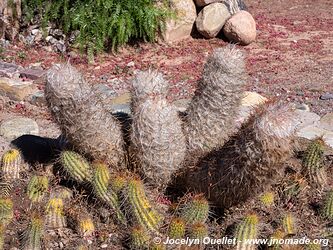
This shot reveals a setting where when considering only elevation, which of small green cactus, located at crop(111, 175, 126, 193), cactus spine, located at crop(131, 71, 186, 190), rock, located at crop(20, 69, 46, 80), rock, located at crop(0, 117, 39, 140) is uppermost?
cactus spine, located at crop(131, 71, 186, 190)

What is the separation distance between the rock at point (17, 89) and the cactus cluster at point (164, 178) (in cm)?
248

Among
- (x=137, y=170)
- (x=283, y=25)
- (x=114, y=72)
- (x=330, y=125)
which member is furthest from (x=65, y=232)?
(x=283, y=25)

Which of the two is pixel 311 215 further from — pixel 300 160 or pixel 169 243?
pixel 169 243

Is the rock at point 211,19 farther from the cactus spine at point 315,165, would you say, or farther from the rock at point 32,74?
the cactus spine at point 315,165

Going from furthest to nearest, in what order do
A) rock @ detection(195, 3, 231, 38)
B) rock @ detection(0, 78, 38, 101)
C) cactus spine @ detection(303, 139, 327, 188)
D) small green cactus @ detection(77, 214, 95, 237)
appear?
rock @ detection(195, 3, 231, 38), rock @ detection(0, 78, 38, 101), cactus spine @ detection(303, 139, 327, 188), small green cactus @ detection(77, 214, 95, 237)

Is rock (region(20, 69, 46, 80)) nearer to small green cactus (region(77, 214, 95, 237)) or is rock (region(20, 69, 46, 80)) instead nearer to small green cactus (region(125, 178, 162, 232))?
small green cactus (region(77, 214, 95, 237))

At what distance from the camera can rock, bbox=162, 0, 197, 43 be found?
815 centimetres

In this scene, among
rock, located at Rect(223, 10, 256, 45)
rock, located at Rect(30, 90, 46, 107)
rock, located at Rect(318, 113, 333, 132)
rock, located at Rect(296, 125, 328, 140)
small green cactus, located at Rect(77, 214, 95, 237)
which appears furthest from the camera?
rock, located at Rect(223, 10, 256, 45)

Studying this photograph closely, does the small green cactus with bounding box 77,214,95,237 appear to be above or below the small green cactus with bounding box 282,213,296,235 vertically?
below

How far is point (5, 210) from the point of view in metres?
3.48

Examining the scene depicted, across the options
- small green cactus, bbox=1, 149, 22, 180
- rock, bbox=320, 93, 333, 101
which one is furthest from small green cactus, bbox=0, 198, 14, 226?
rock, bbox=320, 93, 333, 101

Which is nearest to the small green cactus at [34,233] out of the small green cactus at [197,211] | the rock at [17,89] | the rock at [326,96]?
the small green cactus at [197,211]

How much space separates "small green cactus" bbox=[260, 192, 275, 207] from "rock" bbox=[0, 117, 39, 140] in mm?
2251

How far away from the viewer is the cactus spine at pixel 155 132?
3426 mm
